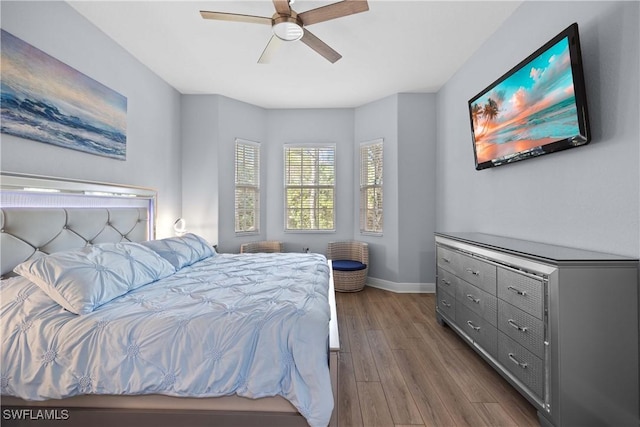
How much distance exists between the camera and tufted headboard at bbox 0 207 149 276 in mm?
1765

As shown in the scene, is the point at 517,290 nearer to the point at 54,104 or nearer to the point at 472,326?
the point at 472,326

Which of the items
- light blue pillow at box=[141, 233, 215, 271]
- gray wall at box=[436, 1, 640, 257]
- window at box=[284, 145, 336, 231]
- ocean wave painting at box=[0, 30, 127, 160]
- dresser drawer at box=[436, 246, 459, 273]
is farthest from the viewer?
window at box=[284, 145, 336, 231]

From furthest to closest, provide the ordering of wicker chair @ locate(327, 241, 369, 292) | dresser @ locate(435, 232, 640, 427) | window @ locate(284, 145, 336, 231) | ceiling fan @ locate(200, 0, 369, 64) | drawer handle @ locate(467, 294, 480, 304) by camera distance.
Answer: window @ locate(284, 145, 336, 231)
wicker chair @ locate(327, 241, 369, 292)
drawer handle @ locate(467, 294, 480, 304)
ceiling fan @ locate(200, 0, 369, 64)
dresser @ locate(435, 232, 640, 427)

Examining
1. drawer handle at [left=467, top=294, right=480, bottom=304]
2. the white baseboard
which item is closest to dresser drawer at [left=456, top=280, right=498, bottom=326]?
drawer handle at [left=467, top=294, right=480, bottom=304]

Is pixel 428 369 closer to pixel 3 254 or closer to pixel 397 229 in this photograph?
pixel 397 229

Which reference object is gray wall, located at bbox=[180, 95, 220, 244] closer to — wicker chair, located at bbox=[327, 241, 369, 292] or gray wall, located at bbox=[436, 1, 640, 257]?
wicker chair, located at bbox=[327, 241, 369, 292]

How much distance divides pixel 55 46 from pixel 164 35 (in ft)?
2.93

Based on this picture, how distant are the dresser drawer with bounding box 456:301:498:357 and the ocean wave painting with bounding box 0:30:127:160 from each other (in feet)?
11.3

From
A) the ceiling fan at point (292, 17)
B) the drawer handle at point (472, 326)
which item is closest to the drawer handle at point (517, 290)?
the drawer handle at point (472, 326)

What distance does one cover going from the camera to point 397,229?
171 inches

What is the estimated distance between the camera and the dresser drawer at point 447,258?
267cm

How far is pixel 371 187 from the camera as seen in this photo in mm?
4680

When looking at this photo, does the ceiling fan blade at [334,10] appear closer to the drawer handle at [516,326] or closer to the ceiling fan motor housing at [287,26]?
the ceiling fan motor housing at [287,26]

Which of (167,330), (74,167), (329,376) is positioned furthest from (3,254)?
(329,376)
